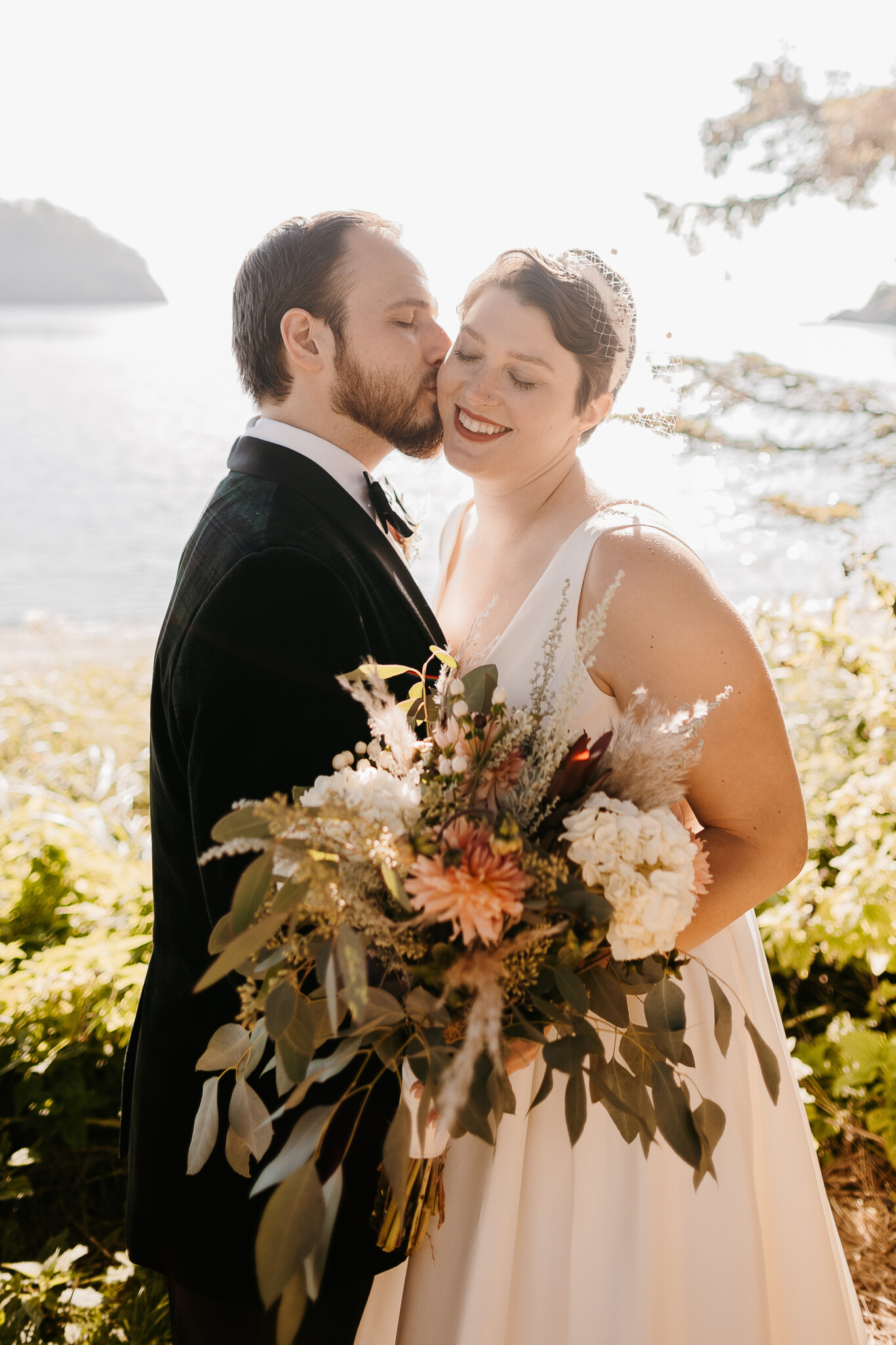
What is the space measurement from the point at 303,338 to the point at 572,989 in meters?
1.66

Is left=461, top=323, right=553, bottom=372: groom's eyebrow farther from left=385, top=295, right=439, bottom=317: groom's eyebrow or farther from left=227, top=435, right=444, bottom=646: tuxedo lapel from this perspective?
left=227, top=435, right=444, bottom=646: tuxedo lapel

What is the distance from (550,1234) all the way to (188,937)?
3.09ft

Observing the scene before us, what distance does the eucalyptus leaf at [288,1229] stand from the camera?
0.93 meters

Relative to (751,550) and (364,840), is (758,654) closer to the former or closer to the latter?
(364,840)

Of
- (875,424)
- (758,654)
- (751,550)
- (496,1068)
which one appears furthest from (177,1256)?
(751,550)

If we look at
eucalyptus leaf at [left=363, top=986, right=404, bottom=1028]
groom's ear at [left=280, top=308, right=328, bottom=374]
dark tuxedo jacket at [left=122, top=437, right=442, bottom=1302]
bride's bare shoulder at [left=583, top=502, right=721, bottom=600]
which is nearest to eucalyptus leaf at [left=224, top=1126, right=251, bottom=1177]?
dark tuxedo jacket at [left=122, top=437, right=442, bottom=1302]

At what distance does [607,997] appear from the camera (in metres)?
1.22

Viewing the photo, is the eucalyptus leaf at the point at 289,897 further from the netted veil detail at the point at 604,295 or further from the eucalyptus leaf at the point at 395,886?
the netted veil detail at the point at 604,295

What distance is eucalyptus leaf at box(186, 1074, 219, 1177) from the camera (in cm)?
122

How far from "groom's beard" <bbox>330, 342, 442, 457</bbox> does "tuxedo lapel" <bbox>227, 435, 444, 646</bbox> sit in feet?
0.95

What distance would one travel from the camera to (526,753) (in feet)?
4.13

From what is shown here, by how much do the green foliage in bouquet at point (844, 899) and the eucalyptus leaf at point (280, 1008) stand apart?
2.27 m

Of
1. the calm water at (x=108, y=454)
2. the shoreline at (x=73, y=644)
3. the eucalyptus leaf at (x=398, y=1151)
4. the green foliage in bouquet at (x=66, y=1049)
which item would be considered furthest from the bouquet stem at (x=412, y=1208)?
the shoreline at (x=73, y=644)

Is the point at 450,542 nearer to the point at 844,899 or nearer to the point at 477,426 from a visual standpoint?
the point at 477,426
